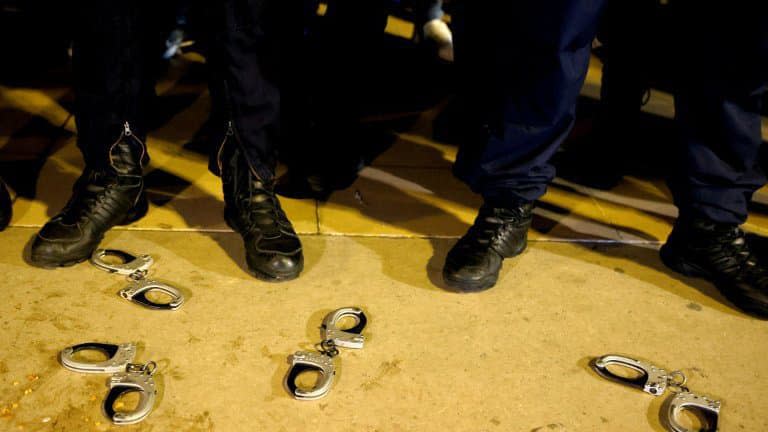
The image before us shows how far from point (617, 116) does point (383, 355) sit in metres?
1.30

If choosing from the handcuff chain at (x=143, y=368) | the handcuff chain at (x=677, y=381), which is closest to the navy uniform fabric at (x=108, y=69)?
the handcuff chain at (x=143, y=368)

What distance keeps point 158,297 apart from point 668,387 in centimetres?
119

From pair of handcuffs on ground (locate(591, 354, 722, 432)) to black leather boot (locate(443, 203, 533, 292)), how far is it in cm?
35

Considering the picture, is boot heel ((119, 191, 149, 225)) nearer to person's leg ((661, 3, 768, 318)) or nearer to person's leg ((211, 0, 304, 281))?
person's leg ((211, 0, 304, 281))

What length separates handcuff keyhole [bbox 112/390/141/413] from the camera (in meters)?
1.35

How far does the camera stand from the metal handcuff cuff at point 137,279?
163 cm

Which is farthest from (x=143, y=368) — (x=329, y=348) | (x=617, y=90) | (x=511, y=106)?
(x=617, y=90)

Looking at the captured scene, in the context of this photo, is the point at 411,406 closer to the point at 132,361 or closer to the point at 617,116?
the point at 132,361

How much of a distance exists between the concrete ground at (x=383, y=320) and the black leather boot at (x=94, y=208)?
0.16ft

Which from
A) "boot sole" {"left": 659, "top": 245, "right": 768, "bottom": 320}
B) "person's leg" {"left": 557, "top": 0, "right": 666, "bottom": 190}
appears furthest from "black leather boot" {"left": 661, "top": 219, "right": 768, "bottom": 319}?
"person's leg" {"left": 557, "top": 0, "right": 666, "bottom": 190}

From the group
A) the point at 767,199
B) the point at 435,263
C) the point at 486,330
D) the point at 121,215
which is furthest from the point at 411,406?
the point at 767,199

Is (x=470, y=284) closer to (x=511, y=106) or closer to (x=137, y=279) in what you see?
(x=511, y=106)

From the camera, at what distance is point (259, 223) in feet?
5.96

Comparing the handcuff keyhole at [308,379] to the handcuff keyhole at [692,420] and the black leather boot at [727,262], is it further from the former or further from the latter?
the black leather boot at [727,262]
